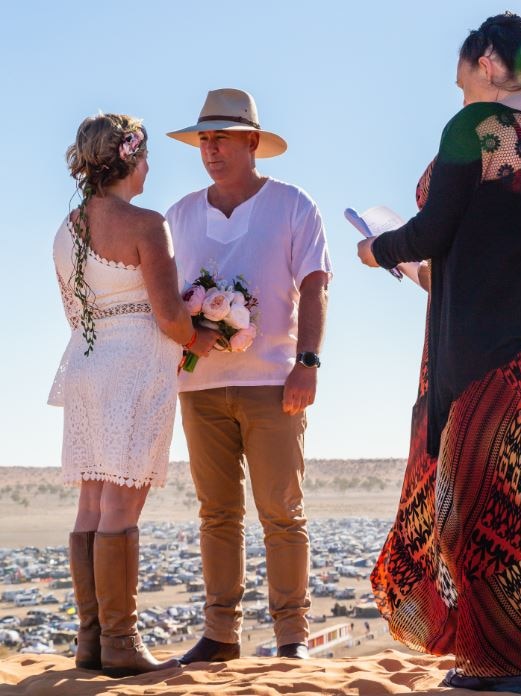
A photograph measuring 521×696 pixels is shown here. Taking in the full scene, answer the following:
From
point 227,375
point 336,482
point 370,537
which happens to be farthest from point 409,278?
point 336,482

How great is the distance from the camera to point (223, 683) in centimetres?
519

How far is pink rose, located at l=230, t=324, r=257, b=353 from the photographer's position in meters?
5.84

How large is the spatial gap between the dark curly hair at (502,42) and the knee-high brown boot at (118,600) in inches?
100

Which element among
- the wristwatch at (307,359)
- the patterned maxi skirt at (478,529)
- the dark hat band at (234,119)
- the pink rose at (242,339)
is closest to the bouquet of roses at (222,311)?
the pink rose at (242,339)

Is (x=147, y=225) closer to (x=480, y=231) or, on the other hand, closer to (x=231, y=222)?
(x=231, y=222)

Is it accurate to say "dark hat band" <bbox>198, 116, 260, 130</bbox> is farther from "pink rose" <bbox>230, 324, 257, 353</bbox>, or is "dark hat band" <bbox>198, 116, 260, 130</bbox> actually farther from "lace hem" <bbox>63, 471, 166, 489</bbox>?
"lace hem" <bbox>63, 471, 166, 489</bbox>

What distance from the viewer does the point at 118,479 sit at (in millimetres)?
5312

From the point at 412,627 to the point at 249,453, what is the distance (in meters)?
1.57

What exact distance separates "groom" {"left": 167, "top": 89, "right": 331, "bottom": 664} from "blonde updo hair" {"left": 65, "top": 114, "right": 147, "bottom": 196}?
2.55ft

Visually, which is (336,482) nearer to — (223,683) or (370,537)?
(370,537)

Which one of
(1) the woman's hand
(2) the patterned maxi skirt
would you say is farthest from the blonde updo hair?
(2) the patterned maxi skirt

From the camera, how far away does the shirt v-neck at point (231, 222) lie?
20.4 feet

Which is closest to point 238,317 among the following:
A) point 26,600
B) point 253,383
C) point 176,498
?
point 253,383

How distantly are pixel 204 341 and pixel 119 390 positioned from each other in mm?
594
